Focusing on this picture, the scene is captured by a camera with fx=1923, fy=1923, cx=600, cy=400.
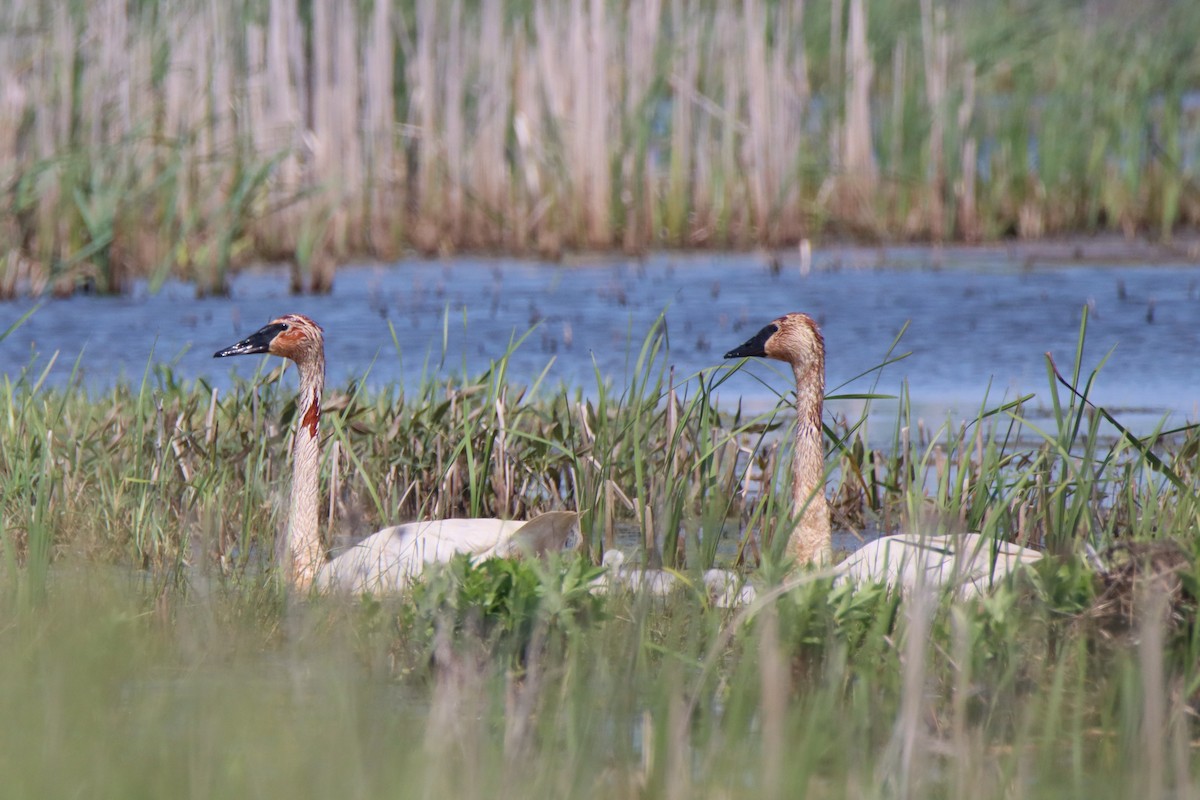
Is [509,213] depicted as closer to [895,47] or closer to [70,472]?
[895,47]

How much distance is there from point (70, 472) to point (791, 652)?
107 inches

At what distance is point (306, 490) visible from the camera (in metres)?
5.12

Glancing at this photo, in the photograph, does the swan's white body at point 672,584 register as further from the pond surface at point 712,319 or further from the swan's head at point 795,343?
the pond surface at point 712,319

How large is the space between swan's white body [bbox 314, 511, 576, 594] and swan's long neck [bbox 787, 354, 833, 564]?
65 cm

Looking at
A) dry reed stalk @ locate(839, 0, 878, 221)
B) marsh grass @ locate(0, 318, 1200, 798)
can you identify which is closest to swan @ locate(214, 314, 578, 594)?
marsh grass @ locate(0, 318, 1200, 798)

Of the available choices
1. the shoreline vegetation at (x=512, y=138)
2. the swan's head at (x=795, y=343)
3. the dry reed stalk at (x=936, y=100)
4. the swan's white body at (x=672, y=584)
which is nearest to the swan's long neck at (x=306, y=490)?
Result: the swan's white body at (x=672, y=584)

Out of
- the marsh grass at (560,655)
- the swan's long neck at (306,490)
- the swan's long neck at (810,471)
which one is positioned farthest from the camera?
the swan's long neck at (810,471)

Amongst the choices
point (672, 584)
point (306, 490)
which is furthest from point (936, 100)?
point (672, 584)

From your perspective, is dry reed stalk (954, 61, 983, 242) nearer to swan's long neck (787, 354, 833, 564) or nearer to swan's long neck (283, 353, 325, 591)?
swan's long neck (787, 354, 833, 564)

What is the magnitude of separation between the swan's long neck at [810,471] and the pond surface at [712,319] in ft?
7.69

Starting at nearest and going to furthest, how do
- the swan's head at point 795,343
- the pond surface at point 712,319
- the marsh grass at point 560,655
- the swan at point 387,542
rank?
1. the marsh grass at point 560,655
2. the swan at point 387,542
3. the swan's head at point 795,343
4. the pond surface at point 712,319

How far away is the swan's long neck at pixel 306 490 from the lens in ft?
16.0

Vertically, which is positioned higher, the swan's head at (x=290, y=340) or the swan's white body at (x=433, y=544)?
the swan's head at (x=290, y=340)

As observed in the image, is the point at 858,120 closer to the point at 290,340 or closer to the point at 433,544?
the point at 290,340
